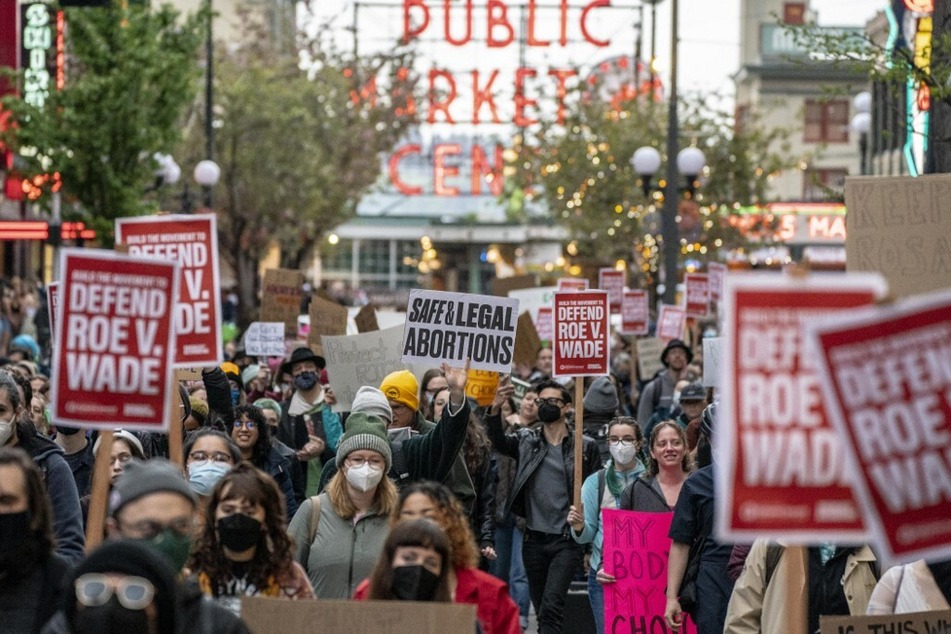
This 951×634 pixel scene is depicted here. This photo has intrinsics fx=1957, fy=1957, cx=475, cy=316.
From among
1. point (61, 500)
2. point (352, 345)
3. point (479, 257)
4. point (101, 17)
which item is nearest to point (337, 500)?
point (61, 500)

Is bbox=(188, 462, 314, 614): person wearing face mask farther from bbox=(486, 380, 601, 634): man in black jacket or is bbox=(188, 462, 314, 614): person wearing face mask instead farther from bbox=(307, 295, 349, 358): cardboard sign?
bbox=(307, 295, 349, 358): cardboard sign

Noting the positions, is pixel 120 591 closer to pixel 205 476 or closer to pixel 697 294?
pixel 205 476

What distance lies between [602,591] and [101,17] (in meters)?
20.7

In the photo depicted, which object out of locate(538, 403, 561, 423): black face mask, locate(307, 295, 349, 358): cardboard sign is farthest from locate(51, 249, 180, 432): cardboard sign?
locate(307, 295, 349, 358): cardboard sign

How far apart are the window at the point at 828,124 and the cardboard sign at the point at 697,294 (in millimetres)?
52573

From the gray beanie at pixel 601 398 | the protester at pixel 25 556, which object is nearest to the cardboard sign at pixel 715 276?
the gray beanie at pixel 601 398

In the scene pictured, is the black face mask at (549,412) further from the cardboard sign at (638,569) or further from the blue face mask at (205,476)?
the blue face mask at (205,476)

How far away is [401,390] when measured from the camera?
10.3 m

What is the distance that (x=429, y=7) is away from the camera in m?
62.6

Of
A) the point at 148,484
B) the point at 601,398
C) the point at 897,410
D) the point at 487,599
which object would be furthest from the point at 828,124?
the point at 897,410

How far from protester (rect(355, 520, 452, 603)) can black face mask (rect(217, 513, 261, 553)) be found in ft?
1.58

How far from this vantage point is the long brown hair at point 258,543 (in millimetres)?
6070

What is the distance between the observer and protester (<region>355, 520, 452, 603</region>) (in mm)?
5766

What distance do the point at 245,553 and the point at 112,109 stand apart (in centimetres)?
2417
